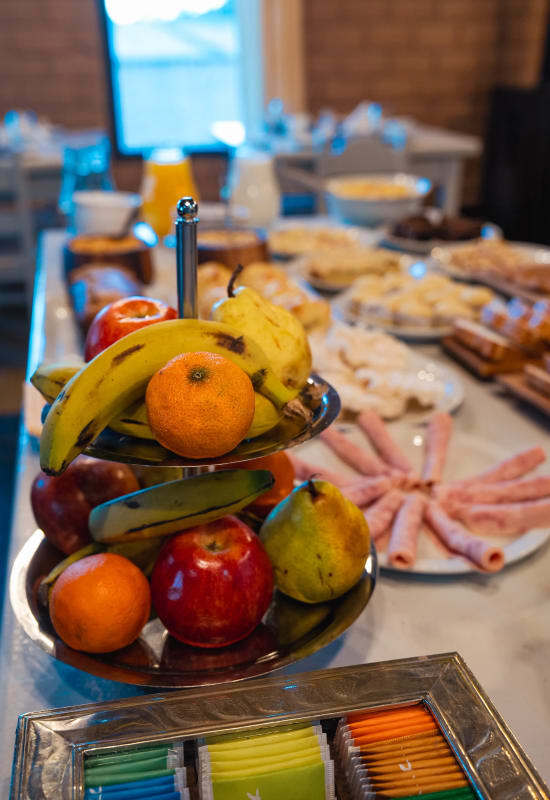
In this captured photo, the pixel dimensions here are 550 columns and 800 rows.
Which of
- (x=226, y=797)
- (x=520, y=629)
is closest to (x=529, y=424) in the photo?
(x=520, y=629)

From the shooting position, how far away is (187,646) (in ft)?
1.81

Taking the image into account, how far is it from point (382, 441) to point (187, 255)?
43 cm

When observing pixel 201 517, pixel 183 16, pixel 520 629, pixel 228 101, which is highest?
pixel 183 16

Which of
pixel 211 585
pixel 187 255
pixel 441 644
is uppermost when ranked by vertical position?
pixel 187 255

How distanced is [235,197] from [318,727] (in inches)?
61.0

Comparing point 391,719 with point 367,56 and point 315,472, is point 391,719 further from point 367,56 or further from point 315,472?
point 367,56

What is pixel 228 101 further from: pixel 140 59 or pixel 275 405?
pixel 275 405

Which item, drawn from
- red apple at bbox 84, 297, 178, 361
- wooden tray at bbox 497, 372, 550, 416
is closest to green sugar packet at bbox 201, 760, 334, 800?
red apple at bbox 84, 297, 178, 361

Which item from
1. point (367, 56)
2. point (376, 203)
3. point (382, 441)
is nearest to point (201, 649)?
point (382, 441)

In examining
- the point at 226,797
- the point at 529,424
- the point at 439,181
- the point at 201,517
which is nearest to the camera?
the point at 226,797

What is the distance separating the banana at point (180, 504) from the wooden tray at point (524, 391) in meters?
0.59

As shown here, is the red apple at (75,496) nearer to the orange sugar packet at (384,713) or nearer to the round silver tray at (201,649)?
the round silver tray at (201,649)

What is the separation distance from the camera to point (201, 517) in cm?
54

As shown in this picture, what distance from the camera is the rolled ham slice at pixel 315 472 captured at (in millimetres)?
812
